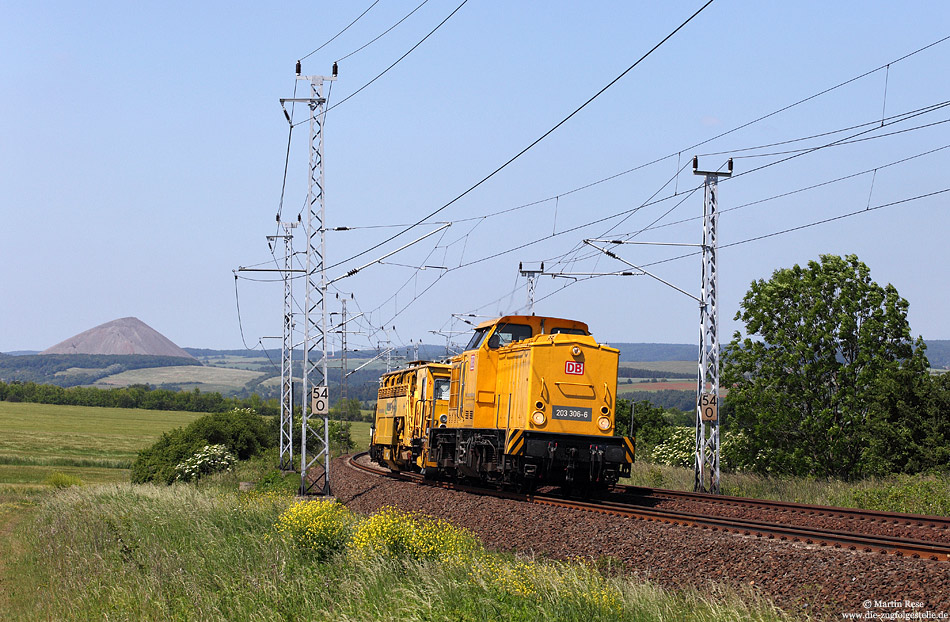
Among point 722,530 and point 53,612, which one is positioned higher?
point 722,530

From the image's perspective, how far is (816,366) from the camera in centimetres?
3172

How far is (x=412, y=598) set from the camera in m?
9.58

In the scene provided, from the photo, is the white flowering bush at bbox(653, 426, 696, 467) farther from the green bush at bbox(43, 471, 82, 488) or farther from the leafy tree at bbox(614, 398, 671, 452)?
the green bush at bbox(43, 471, 82, 488)

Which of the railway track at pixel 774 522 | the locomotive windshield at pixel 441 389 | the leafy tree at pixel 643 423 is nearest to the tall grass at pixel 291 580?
the railway track at pixel 774 522

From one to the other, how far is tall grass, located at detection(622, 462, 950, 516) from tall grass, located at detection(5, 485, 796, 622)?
9976 mm

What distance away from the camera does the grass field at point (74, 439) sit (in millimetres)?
57875

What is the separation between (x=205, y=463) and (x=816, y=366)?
88.8 ft

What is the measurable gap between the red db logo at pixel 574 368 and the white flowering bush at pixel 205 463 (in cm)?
2428

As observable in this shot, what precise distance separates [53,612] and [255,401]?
101m

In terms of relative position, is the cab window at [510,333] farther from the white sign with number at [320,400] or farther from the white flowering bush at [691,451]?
the white flowering bush at [691,451]

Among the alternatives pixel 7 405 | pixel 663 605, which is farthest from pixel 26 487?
pixel 7 405

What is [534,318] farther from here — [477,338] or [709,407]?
[709,407]

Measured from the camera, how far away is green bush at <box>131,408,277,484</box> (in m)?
39.8

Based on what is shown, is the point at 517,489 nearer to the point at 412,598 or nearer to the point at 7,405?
the point at 412,598
